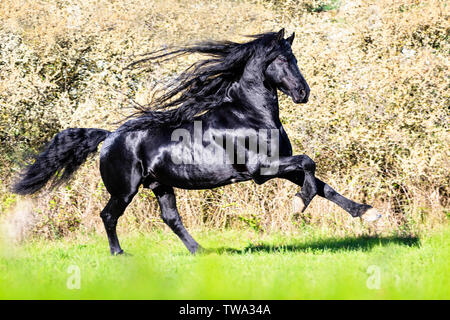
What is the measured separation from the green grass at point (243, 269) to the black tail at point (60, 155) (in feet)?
2.63

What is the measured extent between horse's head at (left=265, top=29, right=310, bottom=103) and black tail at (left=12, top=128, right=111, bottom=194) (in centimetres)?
221

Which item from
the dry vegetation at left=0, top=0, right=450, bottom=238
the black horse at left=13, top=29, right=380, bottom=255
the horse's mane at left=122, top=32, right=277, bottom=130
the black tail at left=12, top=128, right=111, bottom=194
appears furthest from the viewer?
the dry vegetation at left=0, top=0, right=450, bottom=238

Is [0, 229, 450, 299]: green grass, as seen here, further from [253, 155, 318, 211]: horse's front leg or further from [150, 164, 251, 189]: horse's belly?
[150, 164, 251, 189]: horse's belly

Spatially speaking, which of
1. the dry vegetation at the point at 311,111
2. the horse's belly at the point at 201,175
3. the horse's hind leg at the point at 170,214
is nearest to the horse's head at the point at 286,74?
the horse's belly at the point at 201,175

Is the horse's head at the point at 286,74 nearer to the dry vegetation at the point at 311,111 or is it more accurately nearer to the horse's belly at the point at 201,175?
the horse's belly at the point at 201,175

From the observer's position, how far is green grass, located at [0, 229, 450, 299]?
3926mm

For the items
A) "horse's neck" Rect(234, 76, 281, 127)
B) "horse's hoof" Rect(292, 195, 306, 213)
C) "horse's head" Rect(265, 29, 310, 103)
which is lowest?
"horse's hoof" Rect(292, 195, 306, 213)

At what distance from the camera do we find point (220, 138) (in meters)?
5.47

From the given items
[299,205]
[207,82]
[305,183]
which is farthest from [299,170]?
[207,82]

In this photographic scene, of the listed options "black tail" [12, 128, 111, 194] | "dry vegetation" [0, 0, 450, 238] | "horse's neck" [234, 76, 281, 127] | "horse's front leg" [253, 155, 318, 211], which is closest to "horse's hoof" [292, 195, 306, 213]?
"horse's front leg" [253, 155, 318, 211]

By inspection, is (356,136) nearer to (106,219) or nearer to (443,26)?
(443,26)

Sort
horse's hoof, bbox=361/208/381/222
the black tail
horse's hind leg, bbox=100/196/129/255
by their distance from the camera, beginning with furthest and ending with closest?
the black tail
horse's hind leg, bbox=100/196/129/255
horse's hoof, bbox=361/208/381/222

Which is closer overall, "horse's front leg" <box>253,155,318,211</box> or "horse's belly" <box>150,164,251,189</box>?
"horse's front leg" <box>253,155,318,211</box>

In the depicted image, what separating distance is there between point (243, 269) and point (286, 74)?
5.99ft
